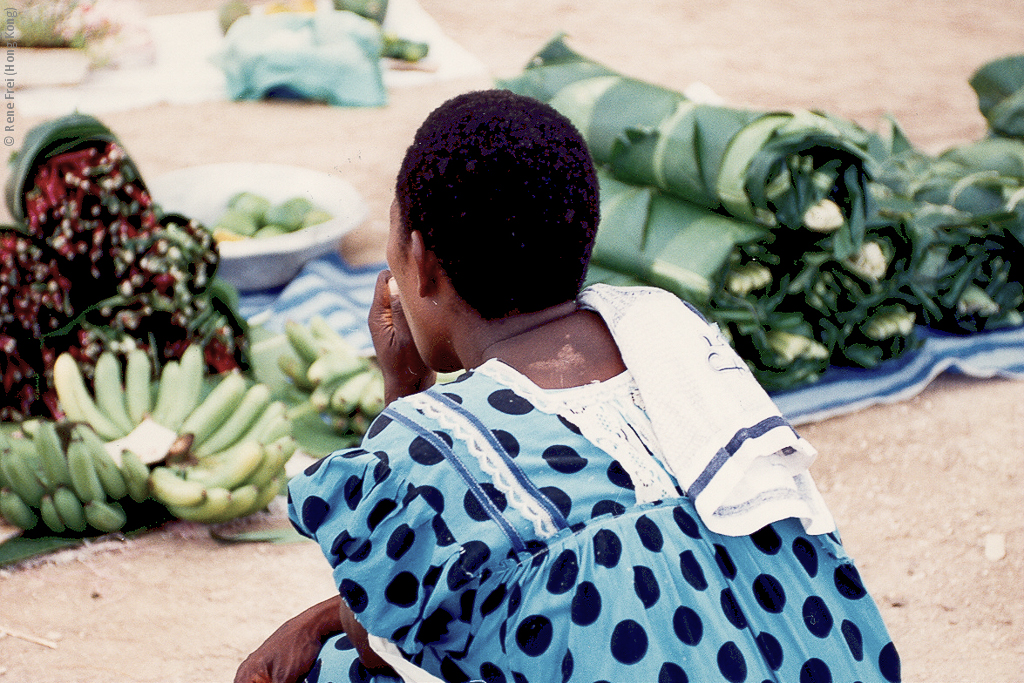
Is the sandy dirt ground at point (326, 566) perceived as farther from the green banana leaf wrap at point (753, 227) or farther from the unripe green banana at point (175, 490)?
the green banana leaf wrap at point (753, 227)

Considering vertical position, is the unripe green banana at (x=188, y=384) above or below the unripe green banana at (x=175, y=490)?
above

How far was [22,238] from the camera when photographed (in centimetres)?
267

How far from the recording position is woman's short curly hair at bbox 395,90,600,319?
1168mm

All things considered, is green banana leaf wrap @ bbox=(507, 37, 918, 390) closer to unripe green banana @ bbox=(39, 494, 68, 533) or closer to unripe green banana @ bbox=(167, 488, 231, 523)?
unripe green banana @ bbox=(167, 488, 231, 523)

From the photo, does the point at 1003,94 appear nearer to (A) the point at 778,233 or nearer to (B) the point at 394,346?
(A) the point at 778,233

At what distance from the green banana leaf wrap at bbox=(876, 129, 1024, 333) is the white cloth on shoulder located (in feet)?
7.78

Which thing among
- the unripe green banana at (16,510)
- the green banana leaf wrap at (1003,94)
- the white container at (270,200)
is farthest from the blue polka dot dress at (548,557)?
the green banana leaf wrap at (1003,94)

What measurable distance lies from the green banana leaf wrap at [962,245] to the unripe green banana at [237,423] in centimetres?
223

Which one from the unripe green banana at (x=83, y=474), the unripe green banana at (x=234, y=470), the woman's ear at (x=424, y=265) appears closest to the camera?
the woman's ear at (x=424, y=265)

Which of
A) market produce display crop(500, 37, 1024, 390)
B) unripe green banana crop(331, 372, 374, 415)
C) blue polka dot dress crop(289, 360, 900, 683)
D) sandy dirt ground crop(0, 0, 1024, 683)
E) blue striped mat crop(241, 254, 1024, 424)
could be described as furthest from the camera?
blue striped mat crop(241, 254, 1024, 424)

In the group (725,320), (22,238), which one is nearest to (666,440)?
(725,320)

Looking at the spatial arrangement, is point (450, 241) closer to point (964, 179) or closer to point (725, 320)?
point (725, 320)

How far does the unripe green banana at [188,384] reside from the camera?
2.67 m

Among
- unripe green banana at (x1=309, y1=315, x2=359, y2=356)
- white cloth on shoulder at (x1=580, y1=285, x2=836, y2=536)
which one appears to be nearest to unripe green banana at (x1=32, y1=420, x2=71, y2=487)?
unripe green banana at (x1=309, y1=315, x2=359, y2=356)
